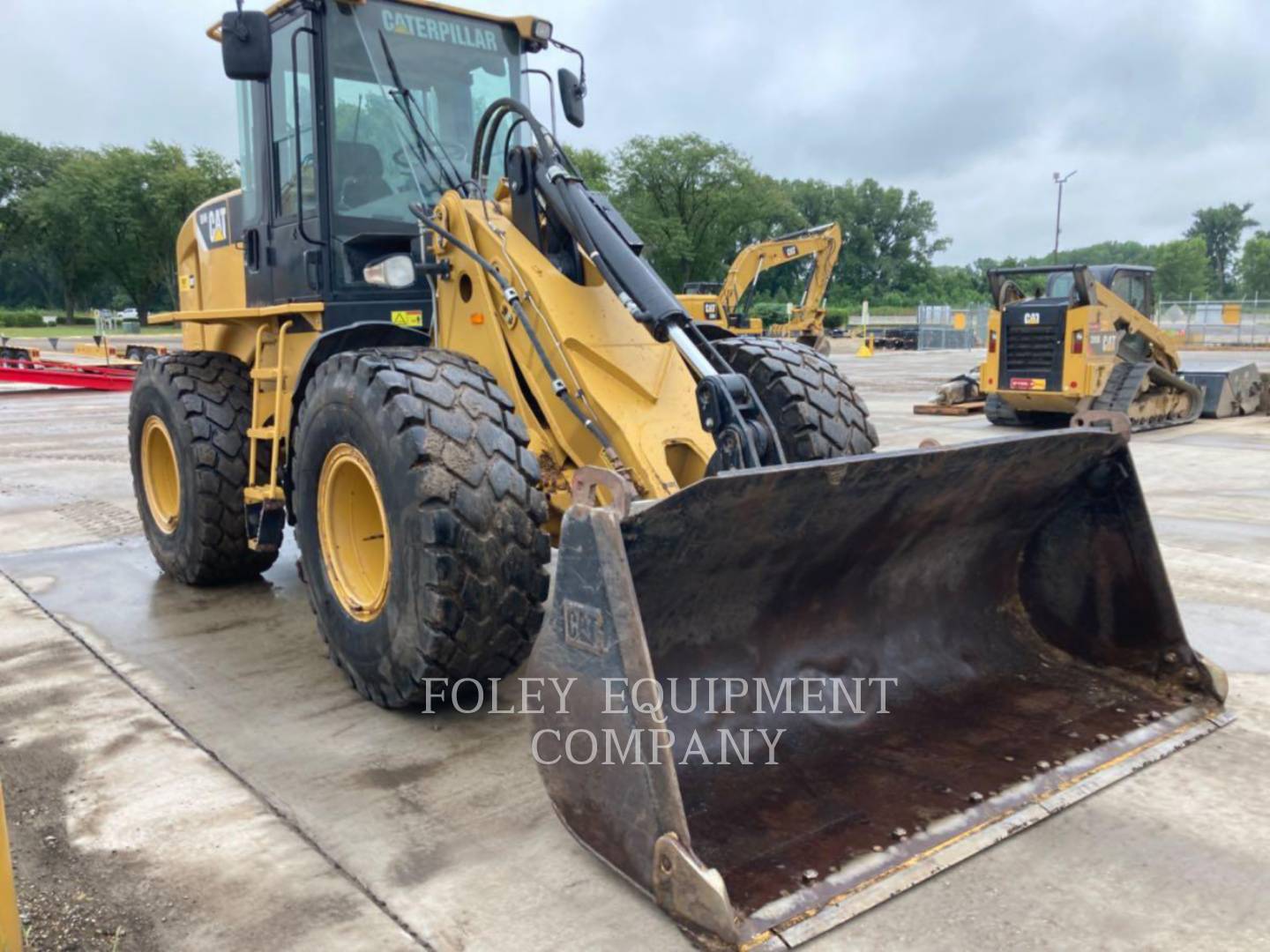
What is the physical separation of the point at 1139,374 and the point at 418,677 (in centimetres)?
1173

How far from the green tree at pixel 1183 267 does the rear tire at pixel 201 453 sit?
83.5 meters

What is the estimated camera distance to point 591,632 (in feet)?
8.46

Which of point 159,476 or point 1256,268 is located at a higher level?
point 1256,268

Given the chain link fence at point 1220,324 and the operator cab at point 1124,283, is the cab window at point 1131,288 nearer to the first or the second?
the operator cab at point 1124,283

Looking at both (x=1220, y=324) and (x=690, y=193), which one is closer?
(x=1220, y=324)

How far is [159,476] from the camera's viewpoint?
6055 millimetres

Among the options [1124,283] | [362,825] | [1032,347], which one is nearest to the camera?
[362,825]

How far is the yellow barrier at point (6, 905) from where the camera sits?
7.01 ft

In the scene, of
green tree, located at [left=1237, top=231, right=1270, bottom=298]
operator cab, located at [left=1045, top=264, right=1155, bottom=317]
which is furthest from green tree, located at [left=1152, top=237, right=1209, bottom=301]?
operator cab, located at [left=1045, top=264, right=1155, bottom=317]

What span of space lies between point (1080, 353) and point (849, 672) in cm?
1030

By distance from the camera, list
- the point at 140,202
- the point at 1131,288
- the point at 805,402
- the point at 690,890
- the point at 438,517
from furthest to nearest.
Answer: the point at 140,202 < the point at 1131,288 < the point at 805,402 < the point at 438,517 < the point at 690,890

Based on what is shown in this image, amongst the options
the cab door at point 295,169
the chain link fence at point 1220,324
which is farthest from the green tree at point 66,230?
the cab door at point 295,169

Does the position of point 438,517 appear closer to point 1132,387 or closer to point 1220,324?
point 1132,387

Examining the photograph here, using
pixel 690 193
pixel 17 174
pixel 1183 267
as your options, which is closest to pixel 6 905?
pixel 690 193
